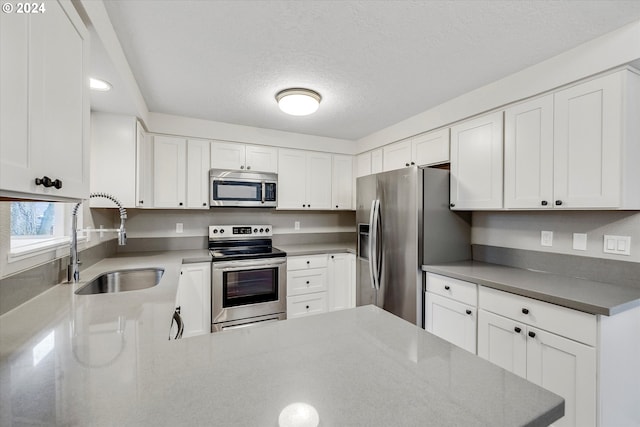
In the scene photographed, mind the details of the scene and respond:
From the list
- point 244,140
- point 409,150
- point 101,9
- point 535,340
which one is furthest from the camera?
point 244,140

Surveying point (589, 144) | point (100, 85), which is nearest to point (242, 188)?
point (100, 85)

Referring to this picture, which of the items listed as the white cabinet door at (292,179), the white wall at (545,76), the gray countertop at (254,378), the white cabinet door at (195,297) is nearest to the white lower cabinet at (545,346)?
the gray countertop at (254,378)

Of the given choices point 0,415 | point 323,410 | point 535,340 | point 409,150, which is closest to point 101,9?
point 0,415

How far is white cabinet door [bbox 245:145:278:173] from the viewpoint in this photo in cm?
329

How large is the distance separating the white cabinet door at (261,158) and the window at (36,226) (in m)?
1.74

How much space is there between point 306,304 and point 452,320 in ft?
5.28

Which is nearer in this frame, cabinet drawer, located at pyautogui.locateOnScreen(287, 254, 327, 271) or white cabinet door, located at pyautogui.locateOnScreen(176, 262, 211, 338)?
white cabinet door, located at pyautogui.locateOnScreen(176, 262, 211, 338)

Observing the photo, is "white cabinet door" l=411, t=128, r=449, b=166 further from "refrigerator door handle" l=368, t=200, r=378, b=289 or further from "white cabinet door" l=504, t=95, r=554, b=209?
"refrigerator door handle" l=368, t=200, r=378, b=289

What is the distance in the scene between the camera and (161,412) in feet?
1.92

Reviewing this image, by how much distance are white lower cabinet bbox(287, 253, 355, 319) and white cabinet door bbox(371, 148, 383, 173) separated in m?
1.10

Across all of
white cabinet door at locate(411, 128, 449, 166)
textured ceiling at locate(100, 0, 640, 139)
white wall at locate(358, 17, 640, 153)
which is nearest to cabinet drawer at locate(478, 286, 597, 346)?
white cabinet door at locate(411, 128, 449, 166)

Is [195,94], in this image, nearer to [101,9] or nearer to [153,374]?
[101,9]

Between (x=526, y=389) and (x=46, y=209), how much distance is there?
264 centimetres

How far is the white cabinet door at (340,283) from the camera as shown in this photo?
3402 mm
